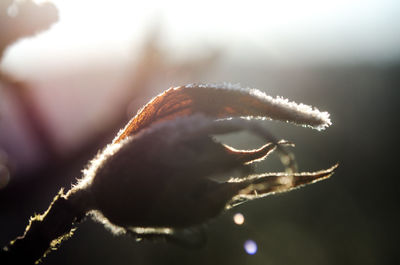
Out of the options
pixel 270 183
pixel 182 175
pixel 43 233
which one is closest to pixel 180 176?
pixel 182 175

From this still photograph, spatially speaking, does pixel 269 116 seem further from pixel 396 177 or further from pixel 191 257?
pixel 396 177

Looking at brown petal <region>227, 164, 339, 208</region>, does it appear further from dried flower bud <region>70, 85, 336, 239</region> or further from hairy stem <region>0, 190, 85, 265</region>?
hairy stem <region>0, 190, 85, 265</region>

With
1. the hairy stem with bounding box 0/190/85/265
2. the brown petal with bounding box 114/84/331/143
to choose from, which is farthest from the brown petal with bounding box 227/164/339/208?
the hairy stem with bounding box 0/190/85/265

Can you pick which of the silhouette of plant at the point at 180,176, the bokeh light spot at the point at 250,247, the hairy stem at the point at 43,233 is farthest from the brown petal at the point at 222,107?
the bokeh light spot at the point at 250,247

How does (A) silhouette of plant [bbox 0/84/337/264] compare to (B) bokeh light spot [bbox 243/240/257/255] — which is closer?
(A) silhouette of plant [bbox 0/84/337/264]

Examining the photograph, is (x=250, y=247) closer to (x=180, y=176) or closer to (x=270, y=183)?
(x=270, y=183)

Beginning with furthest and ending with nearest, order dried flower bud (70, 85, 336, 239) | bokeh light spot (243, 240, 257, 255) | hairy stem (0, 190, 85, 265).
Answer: bokeh light spot (243, 240, 257, 255) < hairy stem (0, 190, 85, 265) < dried flower bud (70, 85, 336, 239)
